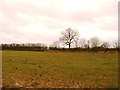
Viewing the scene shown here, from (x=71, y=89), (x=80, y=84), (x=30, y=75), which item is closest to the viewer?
(x=71, y=89)

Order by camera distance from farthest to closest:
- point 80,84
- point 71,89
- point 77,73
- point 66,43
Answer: point 66,43
point 77,73
point 80,84
point 71,89

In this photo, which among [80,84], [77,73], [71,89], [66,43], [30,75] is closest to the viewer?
[71,89]

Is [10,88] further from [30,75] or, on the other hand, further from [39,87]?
[30,75]

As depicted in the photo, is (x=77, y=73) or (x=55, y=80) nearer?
(x=55, y=80)

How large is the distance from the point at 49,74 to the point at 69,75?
153 centimetres

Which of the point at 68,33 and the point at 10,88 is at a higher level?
the point at 68,33

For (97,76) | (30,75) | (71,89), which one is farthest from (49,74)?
(71,89)

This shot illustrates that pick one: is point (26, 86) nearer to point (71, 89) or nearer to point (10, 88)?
point (10, 88)

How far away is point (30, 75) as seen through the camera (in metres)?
18.2

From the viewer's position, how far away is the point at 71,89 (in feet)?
45.5

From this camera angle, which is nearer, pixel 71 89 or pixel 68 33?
pixel 71 89

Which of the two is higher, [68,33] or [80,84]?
[68,33]

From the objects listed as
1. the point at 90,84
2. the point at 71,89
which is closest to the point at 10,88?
the point at 71,89

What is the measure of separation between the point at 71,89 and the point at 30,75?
520 cm
